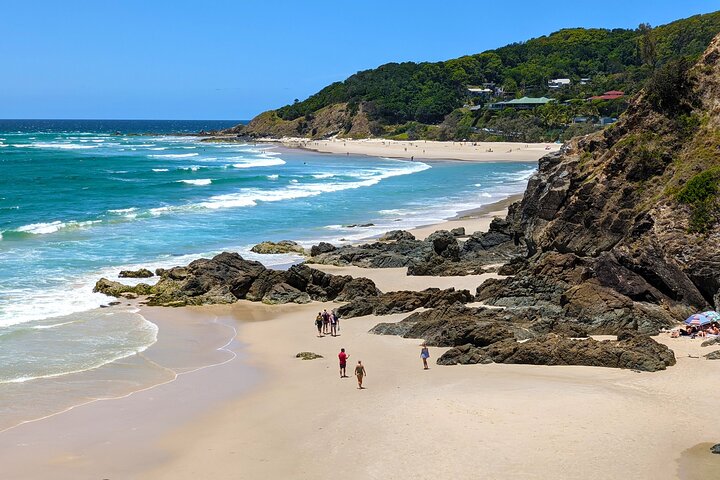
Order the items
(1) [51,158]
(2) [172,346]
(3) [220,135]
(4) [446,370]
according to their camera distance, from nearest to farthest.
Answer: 1. (4) [446,370]
2. (2) [172,346]
3. (1) [51,158]
4. (3) [220,135]

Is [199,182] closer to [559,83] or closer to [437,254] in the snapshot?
[437,254]

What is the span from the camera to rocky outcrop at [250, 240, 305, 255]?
3506 cm

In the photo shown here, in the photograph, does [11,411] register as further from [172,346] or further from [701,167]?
[701,167]

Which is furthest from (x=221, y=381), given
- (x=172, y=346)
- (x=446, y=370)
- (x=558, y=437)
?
(x=558, y=437)

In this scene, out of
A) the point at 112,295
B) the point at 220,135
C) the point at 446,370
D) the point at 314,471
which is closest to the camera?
the point at 314,471

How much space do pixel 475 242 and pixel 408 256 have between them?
9.48ft

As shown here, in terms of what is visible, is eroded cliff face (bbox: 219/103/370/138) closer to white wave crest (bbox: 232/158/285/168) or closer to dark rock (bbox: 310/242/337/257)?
white wave crest (bbox: 232/158/285/168)

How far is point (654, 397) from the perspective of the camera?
609 inches

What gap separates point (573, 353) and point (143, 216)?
34351 millimetres

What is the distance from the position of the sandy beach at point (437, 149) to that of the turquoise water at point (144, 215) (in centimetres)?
781

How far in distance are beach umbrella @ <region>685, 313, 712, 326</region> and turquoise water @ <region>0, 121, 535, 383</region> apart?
14.1 metres

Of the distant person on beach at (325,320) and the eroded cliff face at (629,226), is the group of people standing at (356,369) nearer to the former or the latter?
the distant person on beach at (325,320)

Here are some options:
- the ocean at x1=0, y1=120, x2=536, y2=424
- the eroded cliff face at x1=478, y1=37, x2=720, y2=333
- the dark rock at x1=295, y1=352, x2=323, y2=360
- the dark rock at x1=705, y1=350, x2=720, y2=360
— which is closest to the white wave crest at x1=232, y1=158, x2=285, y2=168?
the ocean at x1=0, y1=120, x2=536, y2=424

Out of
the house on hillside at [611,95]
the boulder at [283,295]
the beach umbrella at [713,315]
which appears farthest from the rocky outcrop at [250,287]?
the house on hillside at [611,95]
